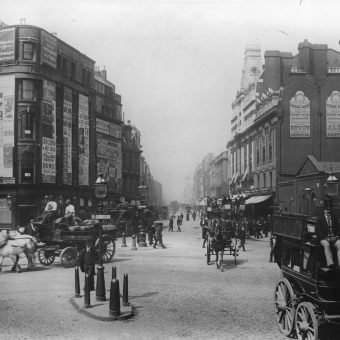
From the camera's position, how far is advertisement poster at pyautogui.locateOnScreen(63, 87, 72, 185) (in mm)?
41688

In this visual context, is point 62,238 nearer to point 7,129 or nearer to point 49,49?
point 7,129

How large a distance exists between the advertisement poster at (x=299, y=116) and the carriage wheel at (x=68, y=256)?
103 feet

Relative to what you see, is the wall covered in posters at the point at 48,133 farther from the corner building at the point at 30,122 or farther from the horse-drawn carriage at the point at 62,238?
the horse-drawn carriage at the point at 62,238

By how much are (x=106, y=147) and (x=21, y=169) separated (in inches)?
671

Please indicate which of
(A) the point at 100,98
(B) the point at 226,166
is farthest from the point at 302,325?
(B) the point at 226,166

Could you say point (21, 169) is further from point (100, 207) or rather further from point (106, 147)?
point (100, 207)

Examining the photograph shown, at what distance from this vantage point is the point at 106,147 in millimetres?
53719

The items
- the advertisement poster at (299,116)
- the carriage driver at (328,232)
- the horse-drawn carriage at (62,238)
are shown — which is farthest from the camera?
the advertisement poster at (299,116)

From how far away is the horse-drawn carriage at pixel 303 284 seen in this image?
6.86 meters

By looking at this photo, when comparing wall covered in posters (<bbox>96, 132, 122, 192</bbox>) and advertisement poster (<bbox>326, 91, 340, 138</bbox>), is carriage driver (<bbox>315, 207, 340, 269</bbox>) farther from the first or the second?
wall covered in posters (<bbox>96, 132, 122, 192</bbox>)

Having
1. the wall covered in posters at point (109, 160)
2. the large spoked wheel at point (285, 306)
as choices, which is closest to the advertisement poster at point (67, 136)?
the wall covered in posters at point (109, 160)

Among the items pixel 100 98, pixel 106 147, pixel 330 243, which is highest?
pixel 100 98

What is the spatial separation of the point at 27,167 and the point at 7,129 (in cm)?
351

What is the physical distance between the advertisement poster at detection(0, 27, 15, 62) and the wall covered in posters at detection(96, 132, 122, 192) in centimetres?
1605
